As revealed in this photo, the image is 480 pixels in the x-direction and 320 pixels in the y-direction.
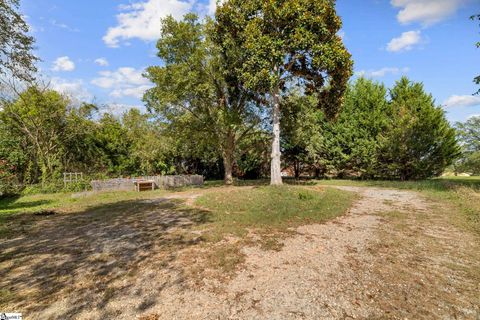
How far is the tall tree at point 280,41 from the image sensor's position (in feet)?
45.5

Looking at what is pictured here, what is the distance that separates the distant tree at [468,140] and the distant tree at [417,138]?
706 millimetres

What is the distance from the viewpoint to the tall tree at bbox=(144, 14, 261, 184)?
1627cm

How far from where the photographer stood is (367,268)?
446 centimetres

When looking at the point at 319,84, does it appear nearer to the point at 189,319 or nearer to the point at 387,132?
the point at 387,132

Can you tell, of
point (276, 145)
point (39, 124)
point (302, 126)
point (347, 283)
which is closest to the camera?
point (347, 283)

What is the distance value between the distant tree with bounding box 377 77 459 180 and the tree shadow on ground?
18684mm

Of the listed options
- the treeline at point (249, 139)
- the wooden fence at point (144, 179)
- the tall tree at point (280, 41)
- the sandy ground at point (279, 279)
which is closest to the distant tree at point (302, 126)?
the treeline at point (249, 139)

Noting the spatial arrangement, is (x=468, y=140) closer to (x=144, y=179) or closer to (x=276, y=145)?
(x=276, y=145)

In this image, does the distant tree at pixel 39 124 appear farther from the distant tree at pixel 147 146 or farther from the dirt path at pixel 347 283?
the dirt path at pixel 347 283

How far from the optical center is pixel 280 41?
1399cm

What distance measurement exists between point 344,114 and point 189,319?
75.6ft

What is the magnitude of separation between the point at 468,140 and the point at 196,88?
70.0 feet

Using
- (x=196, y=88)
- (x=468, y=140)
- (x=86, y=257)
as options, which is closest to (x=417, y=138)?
(x=468, y=140)

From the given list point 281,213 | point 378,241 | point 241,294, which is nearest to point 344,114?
point 281,213
